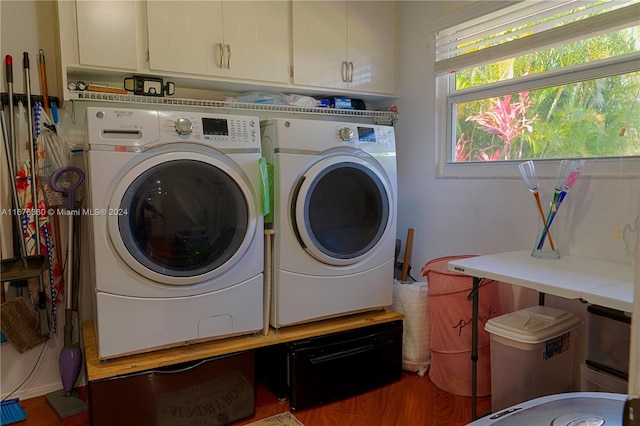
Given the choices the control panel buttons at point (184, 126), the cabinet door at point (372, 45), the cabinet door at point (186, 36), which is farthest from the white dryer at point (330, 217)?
the cabinet door at point (372, 45)

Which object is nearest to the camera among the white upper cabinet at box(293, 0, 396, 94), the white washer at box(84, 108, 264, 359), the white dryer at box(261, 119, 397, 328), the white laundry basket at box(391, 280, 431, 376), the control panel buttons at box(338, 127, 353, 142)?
the white washer at box(84, 108, 264, 359)

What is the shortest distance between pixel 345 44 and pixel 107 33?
131 cm

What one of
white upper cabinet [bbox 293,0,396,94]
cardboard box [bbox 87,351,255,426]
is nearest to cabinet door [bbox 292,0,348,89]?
white upper cabinet [bbox 293,0,396,94]

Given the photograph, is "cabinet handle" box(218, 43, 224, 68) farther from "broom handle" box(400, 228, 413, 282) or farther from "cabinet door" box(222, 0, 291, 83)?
"broom handle" box(400, 228, 413, 282)

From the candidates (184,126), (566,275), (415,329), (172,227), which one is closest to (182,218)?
(172,227)

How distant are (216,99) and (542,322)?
205cm

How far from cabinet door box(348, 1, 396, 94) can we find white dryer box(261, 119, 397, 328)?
0.63 m

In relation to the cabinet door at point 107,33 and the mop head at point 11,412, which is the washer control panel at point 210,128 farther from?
the mop head at point 11,412

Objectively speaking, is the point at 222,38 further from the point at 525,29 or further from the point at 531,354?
the point at 531,354

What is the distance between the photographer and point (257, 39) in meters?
2.39

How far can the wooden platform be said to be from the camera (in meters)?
1.74

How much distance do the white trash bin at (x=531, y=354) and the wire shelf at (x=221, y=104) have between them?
1567 millimetres

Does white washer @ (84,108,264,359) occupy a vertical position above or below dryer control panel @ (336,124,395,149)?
below

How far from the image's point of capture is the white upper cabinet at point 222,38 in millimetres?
2152
